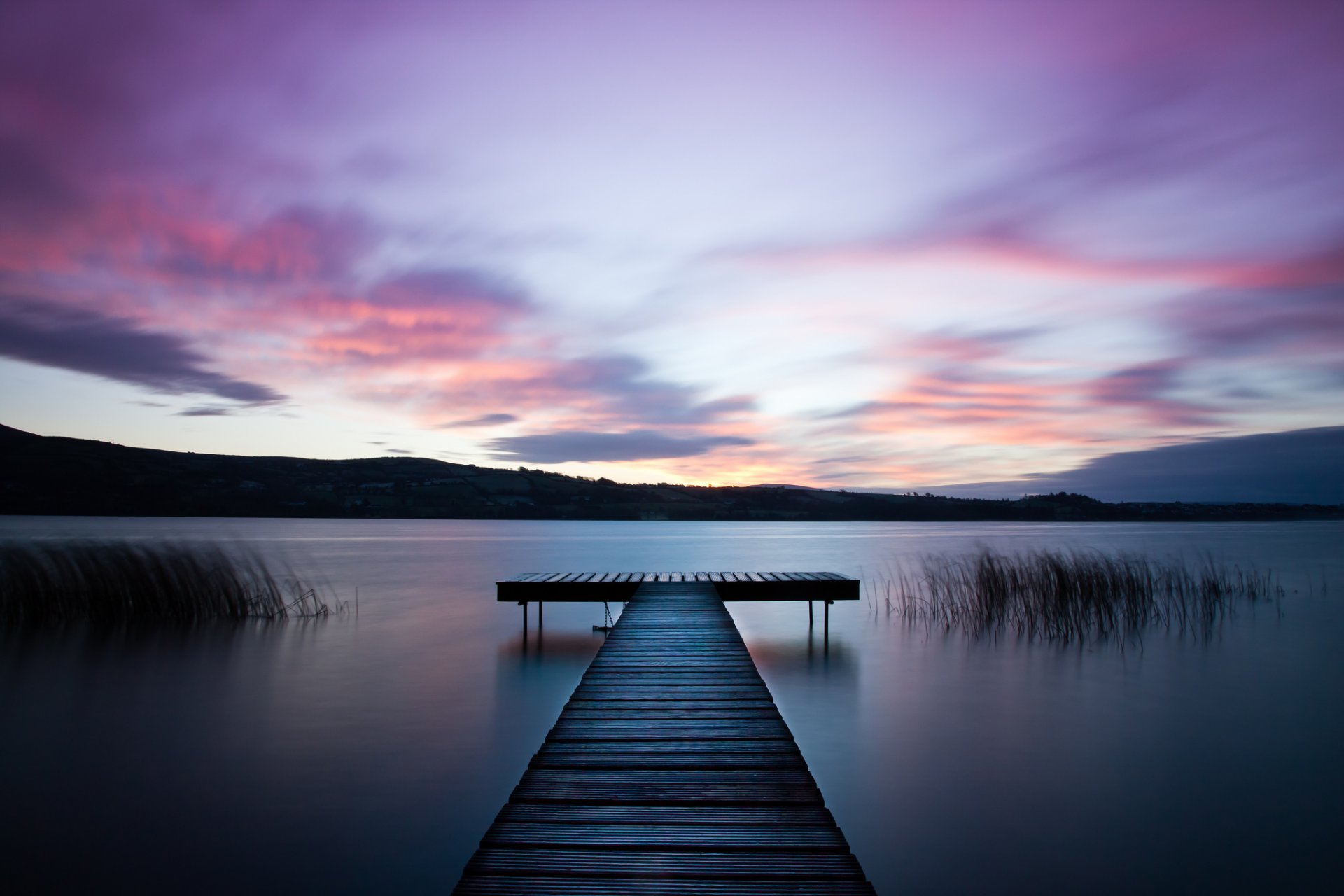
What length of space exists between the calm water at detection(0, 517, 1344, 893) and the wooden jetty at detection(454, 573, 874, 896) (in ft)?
3.97

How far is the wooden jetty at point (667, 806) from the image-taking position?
8.02 feet

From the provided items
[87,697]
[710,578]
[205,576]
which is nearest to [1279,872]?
[710,578]

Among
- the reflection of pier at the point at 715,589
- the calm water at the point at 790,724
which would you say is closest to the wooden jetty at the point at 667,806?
the calm water at the point at 790,724

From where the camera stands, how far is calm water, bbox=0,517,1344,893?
4.46 m

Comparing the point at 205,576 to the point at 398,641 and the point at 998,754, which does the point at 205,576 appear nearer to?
the point at 398,641

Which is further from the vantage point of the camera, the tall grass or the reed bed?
the tall grass

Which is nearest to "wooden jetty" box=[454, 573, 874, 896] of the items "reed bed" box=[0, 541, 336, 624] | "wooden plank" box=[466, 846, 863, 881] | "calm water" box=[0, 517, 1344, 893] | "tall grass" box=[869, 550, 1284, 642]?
"wooden plank" box=[466, 846, 863, 881]

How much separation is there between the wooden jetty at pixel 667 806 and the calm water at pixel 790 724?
3.97ft

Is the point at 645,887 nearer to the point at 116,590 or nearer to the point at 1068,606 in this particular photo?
the point at 1068,606

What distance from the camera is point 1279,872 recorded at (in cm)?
436

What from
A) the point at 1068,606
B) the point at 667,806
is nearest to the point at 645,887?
the point at 667,806

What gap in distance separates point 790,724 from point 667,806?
175 inches

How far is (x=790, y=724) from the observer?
23.7 feet

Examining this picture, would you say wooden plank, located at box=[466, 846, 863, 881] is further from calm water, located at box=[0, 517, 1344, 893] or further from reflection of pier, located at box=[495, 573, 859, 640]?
reflection of pier, located at box=[495, 573, 859, 640]
